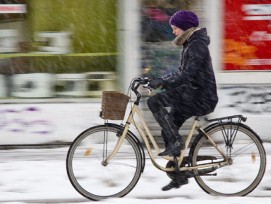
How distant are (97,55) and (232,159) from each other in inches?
147

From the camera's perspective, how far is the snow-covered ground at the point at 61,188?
5.95 metres

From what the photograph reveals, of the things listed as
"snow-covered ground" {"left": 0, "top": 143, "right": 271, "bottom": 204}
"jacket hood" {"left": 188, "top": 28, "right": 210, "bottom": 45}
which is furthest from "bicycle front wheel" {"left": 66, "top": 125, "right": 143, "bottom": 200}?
"jacket hood" {"left": 188, "top": 28, "right": 210, "bottom": 45}

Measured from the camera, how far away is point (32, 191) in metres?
6.59

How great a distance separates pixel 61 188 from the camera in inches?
262

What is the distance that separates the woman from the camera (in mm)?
5664

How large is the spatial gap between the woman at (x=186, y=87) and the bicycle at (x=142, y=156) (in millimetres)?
133

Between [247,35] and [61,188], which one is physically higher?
[247,35]

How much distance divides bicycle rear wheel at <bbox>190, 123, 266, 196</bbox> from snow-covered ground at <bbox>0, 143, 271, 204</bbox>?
0.45 feet

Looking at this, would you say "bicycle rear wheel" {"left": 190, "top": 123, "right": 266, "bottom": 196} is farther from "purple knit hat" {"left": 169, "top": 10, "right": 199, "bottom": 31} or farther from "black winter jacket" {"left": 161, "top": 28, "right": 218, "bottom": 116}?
A: "purple knit hat" {"left": 169, "top": 10, "right": 199, "bottom": 31}

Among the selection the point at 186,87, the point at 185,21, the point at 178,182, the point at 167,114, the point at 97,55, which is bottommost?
the point at 178,182

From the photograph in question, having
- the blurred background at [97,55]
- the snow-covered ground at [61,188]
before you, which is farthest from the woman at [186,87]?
the blurred background at [97,55]

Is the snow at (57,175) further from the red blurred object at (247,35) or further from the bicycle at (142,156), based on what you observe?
the red blurred object at (247,35)

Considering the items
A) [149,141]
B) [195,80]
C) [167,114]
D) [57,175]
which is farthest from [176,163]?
[57,175]

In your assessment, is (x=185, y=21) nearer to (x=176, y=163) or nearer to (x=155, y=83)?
(x=155, y=83)
